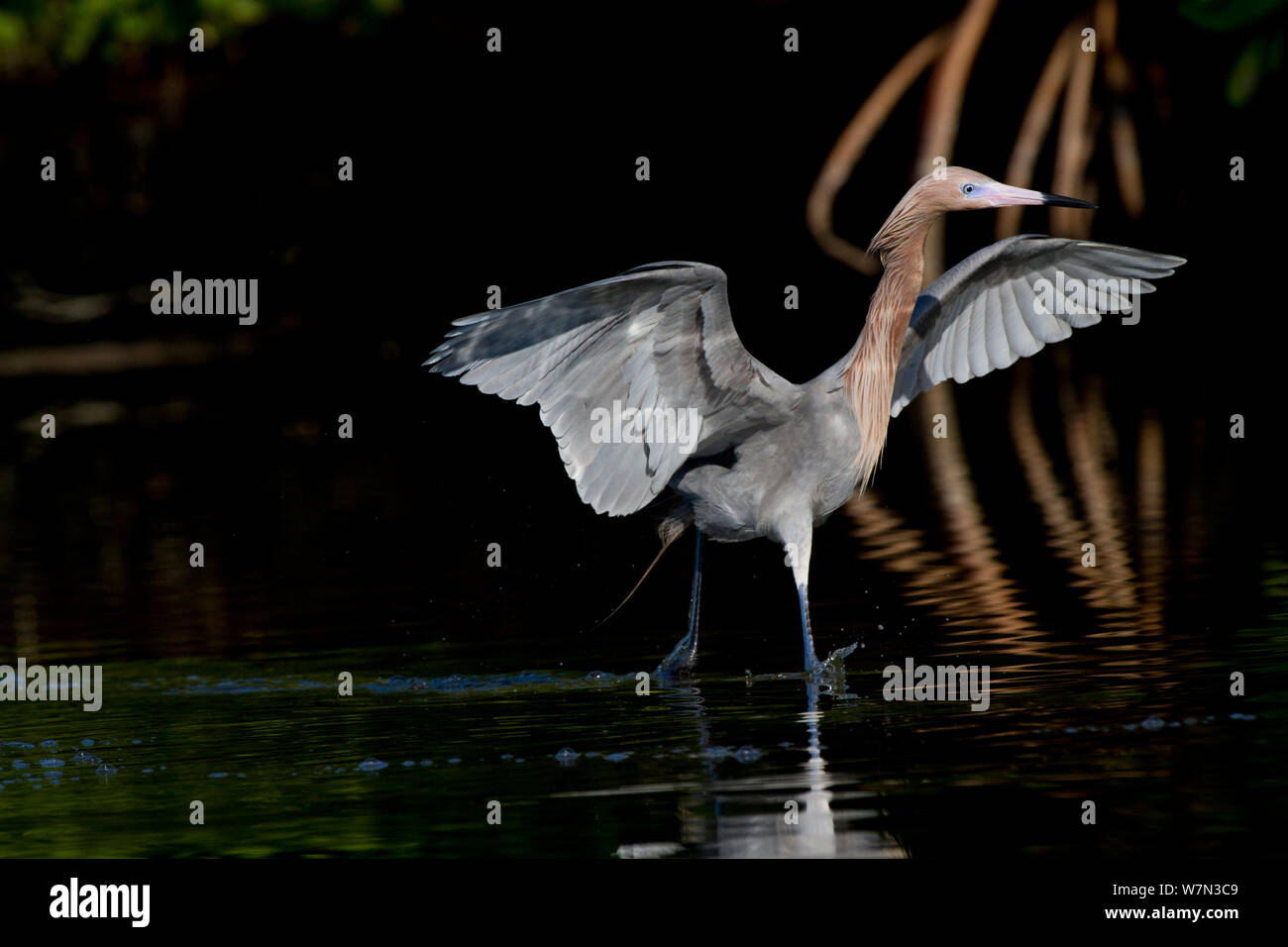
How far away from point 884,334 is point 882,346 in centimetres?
6

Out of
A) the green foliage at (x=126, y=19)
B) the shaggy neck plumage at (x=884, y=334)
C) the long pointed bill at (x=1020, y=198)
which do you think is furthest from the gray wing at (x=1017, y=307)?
the green foliage at (x=126, y=19)

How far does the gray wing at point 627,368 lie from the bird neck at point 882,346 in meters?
0.47

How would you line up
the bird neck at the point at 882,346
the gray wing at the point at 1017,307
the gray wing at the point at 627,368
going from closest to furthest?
the gray wing at the point at 627,368 → the bird neck at the point at 882,346 → the gray wing at the point at 1017,307

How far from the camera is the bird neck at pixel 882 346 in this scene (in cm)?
1050

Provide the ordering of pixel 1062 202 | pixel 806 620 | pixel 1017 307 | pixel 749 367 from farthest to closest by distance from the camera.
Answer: pixel 1017 307, pixel 1062 202, pixel 806 620, pixel 749 367

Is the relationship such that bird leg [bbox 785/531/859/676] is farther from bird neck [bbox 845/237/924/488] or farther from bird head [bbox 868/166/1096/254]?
bird head [bbox 868/166/1096/254]

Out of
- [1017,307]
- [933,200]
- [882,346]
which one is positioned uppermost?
[933,200]

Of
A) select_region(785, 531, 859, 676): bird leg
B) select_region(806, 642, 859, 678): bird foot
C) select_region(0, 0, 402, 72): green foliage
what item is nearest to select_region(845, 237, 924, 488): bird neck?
select_region(785, 531, 859, 676): bird leg

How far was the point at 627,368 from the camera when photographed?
966cm

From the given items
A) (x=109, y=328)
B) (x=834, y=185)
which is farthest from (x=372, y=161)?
(x=834, y=185)

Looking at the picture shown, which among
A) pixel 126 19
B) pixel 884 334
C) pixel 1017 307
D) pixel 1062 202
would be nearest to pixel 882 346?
pixel 884 334

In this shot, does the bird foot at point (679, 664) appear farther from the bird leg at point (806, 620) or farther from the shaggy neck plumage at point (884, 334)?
the shaggy neck plumage at point (884, 334)

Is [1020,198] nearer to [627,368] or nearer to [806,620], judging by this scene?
[627,368]

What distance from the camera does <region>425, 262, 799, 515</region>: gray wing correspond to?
9.20m
